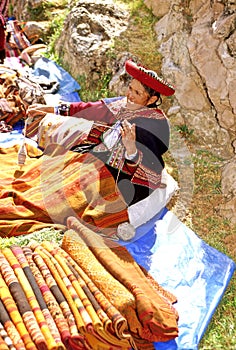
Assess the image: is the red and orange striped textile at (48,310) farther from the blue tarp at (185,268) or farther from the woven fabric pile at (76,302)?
the blue tarp at (185,268)

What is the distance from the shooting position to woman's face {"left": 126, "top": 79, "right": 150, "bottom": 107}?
3.68m

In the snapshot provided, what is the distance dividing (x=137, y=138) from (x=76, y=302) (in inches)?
56.2

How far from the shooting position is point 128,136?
3.48m

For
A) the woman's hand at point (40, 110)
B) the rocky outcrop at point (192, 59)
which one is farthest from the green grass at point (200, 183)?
the woman's hand at point (40, 110)

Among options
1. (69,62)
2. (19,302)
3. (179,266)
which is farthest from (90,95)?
(19,302)

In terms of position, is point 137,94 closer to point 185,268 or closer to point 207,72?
point 185,268

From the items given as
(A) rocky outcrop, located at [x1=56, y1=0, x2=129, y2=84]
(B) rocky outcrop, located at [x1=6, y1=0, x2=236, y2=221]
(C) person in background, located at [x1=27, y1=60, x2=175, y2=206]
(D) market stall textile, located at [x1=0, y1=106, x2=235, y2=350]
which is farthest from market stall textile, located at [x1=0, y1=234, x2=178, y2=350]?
(A) rocky outcrop, located at [x1=56, y1=0, x2=129, y2=84]

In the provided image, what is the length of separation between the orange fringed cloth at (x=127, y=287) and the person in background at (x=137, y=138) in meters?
0.59

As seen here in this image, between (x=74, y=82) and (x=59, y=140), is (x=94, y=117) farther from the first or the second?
(x=74, y=82)

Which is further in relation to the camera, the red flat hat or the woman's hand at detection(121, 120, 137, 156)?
the red flat hat

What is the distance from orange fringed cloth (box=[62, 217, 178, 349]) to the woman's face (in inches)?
43.8

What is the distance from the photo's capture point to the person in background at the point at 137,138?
11.8 ft

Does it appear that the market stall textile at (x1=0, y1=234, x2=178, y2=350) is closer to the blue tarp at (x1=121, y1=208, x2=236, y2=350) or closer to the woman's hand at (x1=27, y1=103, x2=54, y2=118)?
the blue tarp at (x1=121, y1=208, x2=236, y2=350)

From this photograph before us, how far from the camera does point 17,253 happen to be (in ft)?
9.90
